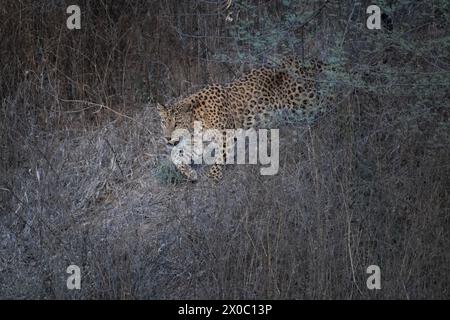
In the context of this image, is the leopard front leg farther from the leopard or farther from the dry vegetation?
the dry vegetation

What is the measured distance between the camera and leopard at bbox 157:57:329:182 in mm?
7615

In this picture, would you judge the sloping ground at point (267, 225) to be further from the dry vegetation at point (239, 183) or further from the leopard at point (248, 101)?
the leopard at point (248, 101)

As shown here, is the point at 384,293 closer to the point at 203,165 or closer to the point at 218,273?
the point at 218,273

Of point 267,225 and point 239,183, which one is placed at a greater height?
point 239,183

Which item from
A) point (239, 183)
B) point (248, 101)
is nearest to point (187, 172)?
point (248, 101)

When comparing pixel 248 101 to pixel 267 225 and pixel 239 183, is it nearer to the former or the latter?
pixel 239 183

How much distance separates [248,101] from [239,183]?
2320 mm

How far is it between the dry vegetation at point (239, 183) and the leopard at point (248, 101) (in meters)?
0.20

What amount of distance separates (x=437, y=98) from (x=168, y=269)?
7.57 ft

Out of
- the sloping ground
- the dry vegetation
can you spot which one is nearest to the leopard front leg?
the dry vegetation

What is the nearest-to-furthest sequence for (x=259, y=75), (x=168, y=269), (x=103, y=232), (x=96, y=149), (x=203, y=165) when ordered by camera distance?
(x=168, y=269) < (x=103, y=232) < (x=96, y=149) < (x=203, y=165) < (x=259, y=75)

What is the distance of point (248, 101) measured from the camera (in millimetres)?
8273

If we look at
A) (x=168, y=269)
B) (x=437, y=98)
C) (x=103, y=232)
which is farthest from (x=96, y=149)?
(x=437, y=98)

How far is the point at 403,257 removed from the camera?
18.1 ft
